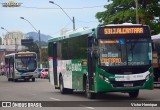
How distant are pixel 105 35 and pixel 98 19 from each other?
135 ft

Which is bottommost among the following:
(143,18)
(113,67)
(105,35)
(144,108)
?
(144,108)

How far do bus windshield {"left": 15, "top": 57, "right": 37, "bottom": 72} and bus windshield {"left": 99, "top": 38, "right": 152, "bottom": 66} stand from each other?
31.8 metres

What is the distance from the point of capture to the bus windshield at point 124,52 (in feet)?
66.0

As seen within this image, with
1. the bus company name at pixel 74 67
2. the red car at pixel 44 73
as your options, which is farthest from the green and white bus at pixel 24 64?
the bus company name at pixel 74 67

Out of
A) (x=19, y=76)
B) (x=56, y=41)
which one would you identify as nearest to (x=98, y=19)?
(x=19, y=76)

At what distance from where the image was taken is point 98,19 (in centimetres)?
6141

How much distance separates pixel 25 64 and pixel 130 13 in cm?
1266

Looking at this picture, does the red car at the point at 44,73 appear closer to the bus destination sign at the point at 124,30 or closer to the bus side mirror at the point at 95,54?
the bus side mirror at the point at 95,54

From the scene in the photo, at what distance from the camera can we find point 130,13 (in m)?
54.2

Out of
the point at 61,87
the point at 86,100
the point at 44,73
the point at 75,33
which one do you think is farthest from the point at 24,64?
the point at 86,100

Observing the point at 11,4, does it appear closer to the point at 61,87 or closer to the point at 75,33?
the point at 61,87

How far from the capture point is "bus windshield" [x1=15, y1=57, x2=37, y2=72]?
5134 centimetres

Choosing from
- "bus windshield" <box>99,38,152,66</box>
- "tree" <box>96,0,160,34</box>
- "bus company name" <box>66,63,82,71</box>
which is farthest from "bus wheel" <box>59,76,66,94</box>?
"tree" <box>96,0,160,34</box>

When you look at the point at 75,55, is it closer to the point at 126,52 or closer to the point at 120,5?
the point at 126,52
